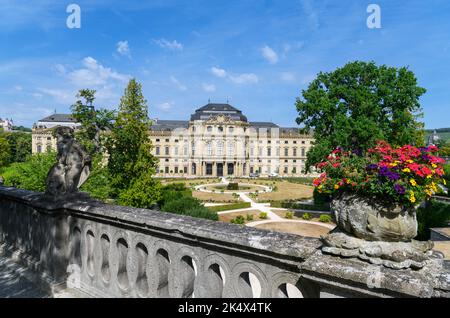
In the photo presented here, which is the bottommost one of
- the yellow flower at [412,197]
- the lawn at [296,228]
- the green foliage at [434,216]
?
the lawn at [296,228]

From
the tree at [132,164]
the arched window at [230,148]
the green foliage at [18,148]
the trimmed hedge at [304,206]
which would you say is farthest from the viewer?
the green foliage at [18,148]

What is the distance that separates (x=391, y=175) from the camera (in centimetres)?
221

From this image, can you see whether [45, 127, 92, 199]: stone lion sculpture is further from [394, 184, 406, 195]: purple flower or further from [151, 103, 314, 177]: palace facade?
[151, 103, 314, 177]: palace facade

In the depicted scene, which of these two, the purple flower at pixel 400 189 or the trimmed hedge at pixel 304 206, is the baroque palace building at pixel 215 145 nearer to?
the trimmed hedge at pixel 304 206

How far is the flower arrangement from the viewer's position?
220 cm

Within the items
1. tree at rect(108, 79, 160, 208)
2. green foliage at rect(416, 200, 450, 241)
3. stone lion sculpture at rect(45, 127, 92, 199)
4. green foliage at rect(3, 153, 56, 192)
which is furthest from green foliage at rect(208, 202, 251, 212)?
stone lion sculpture at rect(45, 127, 92, 199)

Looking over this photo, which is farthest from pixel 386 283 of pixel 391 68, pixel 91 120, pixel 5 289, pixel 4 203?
pixel 91 120

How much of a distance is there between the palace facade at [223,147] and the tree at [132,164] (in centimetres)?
4529

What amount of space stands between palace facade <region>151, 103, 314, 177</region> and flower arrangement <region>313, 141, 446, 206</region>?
6963 cm

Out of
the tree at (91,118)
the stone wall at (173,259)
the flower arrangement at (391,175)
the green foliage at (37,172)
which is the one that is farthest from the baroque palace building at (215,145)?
the flower arrangement at (391,175)

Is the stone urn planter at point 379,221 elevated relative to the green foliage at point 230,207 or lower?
elevated

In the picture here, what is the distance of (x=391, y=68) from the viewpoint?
23.3 m

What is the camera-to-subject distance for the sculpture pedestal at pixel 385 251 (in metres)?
2.06
